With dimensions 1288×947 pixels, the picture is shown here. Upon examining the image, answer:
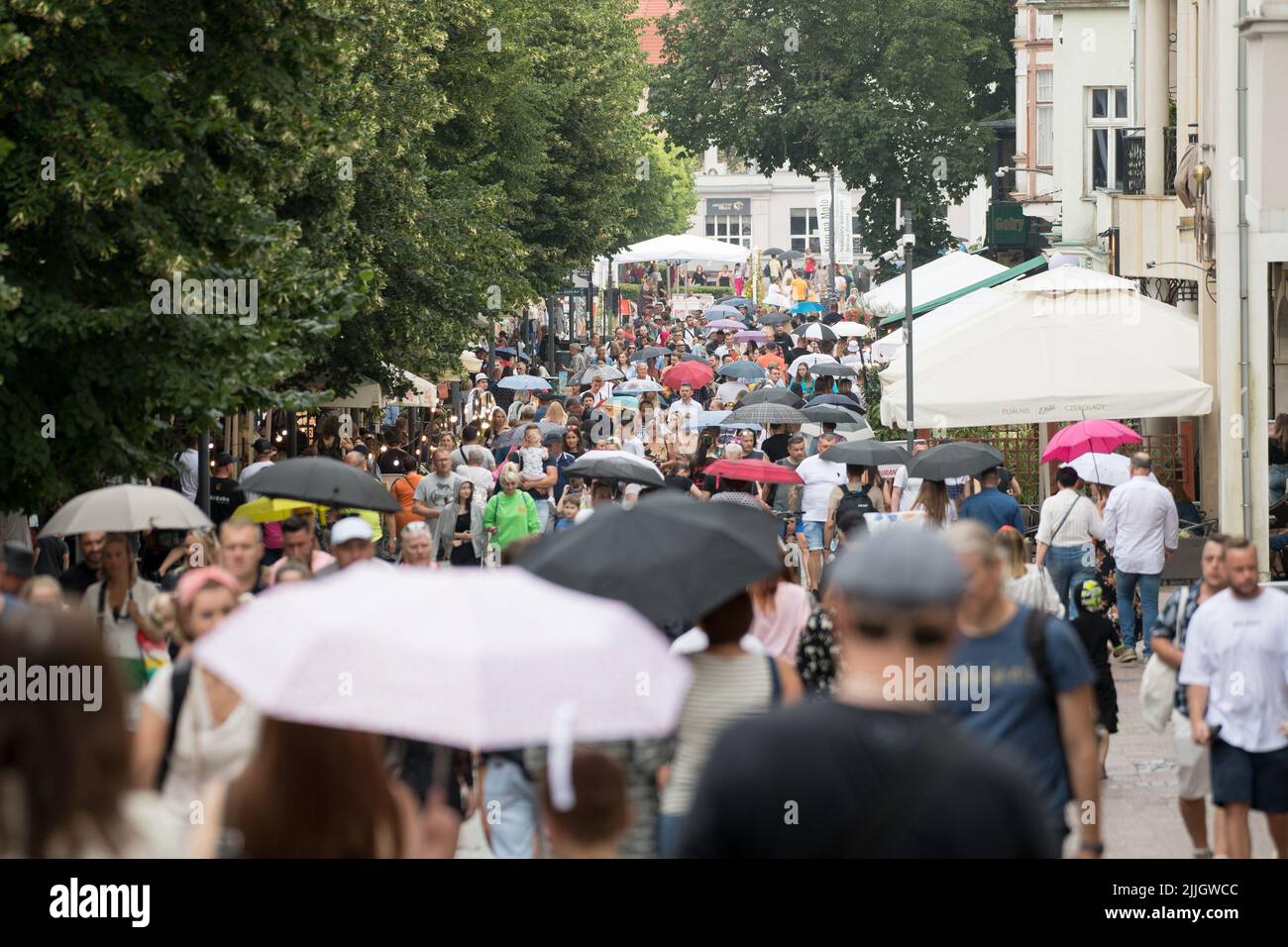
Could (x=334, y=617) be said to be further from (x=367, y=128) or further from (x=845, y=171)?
(x=845, y=171)

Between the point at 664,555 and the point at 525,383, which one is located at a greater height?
the point at 525,383

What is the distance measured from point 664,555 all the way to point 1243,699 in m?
2.66

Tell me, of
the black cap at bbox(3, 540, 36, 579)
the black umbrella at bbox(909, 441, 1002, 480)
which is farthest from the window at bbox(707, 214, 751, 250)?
the black cap at bbox(3, 540, 36, 579)

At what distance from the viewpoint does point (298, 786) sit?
370cm

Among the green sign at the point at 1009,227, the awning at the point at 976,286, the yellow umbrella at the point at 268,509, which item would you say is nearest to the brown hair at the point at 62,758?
the yellow umbrella at the point at 268,509

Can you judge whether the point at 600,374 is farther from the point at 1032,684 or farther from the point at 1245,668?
the point at 1032,684

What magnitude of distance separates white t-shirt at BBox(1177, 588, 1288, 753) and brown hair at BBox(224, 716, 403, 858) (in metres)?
5.41

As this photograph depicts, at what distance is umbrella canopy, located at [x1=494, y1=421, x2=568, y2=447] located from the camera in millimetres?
22984

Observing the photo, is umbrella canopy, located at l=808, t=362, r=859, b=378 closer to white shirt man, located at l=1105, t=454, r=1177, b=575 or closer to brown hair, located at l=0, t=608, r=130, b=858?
white shirt man, located at l=1105, t=454, r=1177, b=575

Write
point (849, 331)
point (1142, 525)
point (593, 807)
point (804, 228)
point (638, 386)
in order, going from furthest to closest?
1. point (804, 228)
2. point (849, 331)
3. point (638, 386)
4. point (1142, 525)
5. point (593, 807)

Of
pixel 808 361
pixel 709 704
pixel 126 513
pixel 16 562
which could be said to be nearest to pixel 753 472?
pixel 126 513

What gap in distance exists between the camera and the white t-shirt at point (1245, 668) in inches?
329

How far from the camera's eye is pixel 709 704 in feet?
20.0
